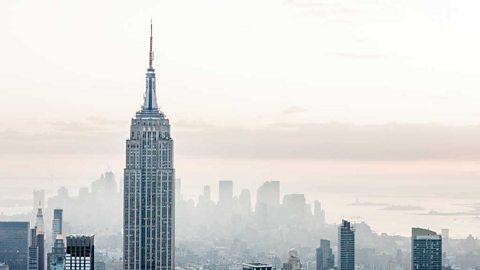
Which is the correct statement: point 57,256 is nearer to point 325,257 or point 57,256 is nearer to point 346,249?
point 325,257

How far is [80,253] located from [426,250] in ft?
25.9

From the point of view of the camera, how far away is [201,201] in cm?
4075

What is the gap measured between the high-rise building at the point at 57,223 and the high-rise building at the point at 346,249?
6061 mm

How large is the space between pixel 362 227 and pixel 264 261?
377 centimetres

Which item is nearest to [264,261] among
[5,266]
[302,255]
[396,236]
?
[302,255]

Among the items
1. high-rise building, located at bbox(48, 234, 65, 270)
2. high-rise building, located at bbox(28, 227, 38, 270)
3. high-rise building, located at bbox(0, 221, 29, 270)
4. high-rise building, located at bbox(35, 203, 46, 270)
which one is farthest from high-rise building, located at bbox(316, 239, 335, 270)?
high-rise building, located at bbox(0, 221, 29, 270)

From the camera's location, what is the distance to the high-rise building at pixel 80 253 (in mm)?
37719

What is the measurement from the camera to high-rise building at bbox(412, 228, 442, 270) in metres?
39.4

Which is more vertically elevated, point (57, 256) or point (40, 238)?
point (40, 238)

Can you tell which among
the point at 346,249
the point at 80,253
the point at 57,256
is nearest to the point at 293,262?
the point at 346,249

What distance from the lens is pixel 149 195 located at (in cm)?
4244

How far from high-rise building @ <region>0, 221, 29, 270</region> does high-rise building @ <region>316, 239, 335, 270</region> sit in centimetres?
662

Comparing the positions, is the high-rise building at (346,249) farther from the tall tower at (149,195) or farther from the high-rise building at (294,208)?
the tall tower at (149,195)

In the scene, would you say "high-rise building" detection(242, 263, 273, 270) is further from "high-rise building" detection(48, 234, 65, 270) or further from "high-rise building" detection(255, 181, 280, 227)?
"high-rise building" detection(48, 234, 65, 270)
